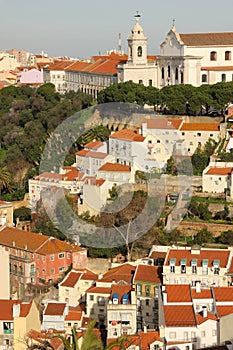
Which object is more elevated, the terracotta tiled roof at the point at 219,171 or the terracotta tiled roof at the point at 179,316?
the terracotta tiled roof at the point at 219,171

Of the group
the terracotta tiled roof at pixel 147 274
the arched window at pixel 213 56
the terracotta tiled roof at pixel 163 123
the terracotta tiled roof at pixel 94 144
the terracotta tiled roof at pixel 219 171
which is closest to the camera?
the terracotta tiled roof at pixel 147 274

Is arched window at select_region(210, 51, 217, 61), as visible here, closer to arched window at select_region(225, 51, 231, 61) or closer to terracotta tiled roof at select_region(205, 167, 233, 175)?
arched window at select_region(225, 51, 231, 61)

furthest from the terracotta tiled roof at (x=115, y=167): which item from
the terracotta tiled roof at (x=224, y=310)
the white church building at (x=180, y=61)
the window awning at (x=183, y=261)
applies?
the terracotta tiled roof at (x=224, y=310)

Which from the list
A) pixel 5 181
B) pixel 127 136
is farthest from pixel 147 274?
pixel 5 181

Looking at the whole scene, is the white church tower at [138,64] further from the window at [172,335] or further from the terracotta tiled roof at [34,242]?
the window at [172,335]

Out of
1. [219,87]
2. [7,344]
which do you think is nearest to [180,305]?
[7,344]

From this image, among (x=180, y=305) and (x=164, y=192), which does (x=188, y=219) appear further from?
(x=180, y=305)
